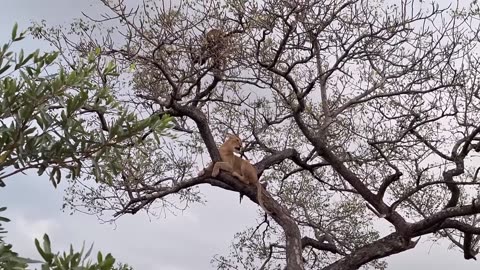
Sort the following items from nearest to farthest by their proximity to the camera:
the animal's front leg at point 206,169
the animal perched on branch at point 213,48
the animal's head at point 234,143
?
1. the animal perched on branch at point 213,48
2. the animal's front leg at point 206,169
3. the animal's head at point 234,143

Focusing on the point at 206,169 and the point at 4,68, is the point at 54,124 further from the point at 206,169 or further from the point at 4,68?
the point at 206,169

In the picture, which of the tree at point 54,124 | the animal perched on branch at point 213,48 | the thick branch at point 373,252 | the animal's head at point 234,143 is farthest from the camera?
the thick branch at point 373,252

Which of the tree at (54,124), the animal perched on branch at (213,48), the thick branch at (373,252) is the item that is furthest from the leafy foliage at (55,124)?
the thick branch at (373,252)

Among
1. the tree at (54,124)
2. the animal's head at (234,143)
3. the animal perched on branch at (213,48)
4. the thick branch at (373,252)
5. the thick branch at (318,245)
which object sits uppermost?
the animal perched on branch at (213,48)

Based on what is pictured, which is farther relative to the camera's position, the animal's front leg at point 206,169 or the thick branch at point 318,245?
the thick branch at point 318,245

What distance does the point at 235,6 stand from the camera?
300 inches

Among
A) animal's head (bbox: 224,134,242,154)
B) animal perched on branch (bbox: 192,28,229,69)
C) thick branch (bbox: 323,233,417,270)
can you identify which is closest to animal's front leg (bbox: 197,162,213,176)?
animal's head (bbox: 224,134,242,154)

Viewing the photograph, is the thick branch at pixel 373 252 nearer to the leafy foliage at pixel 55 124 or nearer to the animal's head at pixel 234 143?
the animal's head at pixel 234 143

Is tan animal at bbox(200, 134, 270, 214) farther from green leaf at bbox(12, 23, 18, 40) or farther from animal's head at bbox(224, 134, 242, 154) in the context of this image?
green leaf at bbox(12, 23, 18, 40)

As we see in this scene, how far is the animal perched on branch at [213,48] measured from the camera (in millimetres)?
7617

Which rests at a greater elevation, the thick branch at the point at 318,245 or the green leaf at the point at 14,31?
the thick branch at the point at 318,245

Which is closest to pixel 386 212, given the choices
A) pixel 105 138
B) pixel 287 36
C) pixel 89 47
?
pixel 287 36

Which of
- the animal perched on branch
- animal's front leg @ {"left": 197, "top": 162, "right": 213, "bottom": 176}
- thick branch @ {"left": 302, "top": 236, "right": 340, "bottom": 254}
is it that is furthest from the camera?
thick branch @ {"left": 302, "top": 236, "right": 340, "bottom": 254}

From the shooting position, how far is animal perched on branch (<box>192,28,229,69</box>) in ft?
25.0
